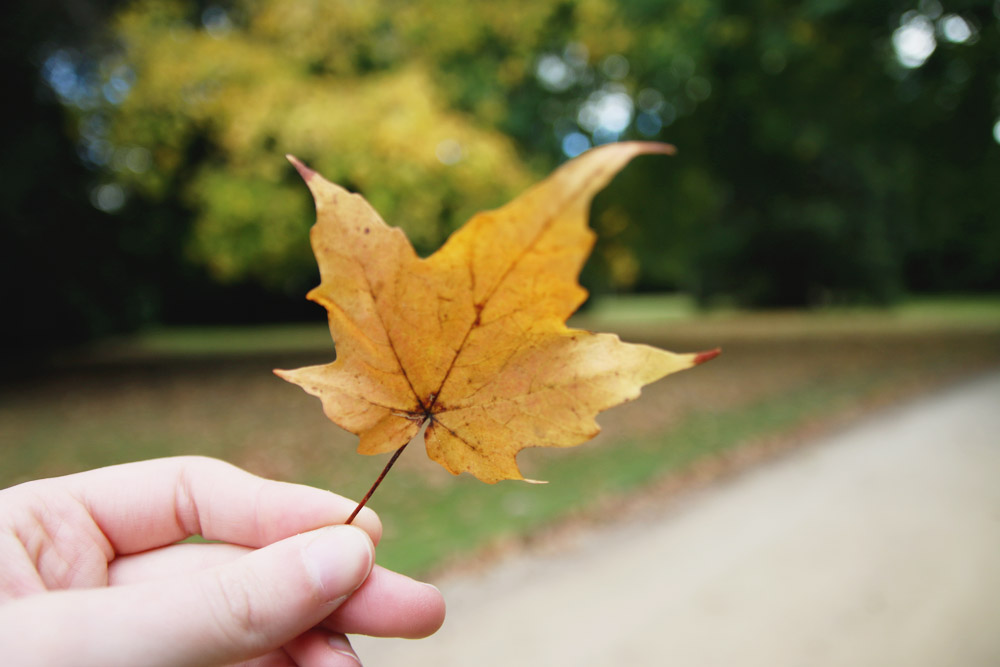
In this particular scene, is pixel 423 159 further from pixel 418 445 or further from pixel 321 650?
pixel 321 650

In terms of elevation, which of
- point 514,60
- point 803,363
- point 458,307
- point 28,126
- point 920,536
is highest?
point 514,60

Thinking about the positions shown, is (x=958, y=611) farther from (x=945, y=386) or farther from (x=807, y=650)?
(x=945, y=386)

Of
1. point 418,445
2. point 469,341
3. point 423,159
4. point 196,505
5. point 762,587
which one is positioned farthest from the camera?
point 423,159

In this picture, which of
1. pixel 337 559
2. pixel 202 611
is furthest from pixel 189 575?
pixel 337 559

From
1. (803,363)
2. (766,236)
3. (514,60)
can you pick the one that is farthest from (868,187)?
(514,60)

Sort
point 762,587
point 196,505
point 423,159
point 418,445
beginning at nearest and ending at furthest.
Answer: point 196,505, point 762,587, point 418,445, point 423,159

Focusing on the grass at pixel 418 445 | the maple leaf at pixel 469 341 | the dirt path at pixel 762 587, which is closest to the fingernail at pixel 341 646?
the maple leaf at pixel 469 341
